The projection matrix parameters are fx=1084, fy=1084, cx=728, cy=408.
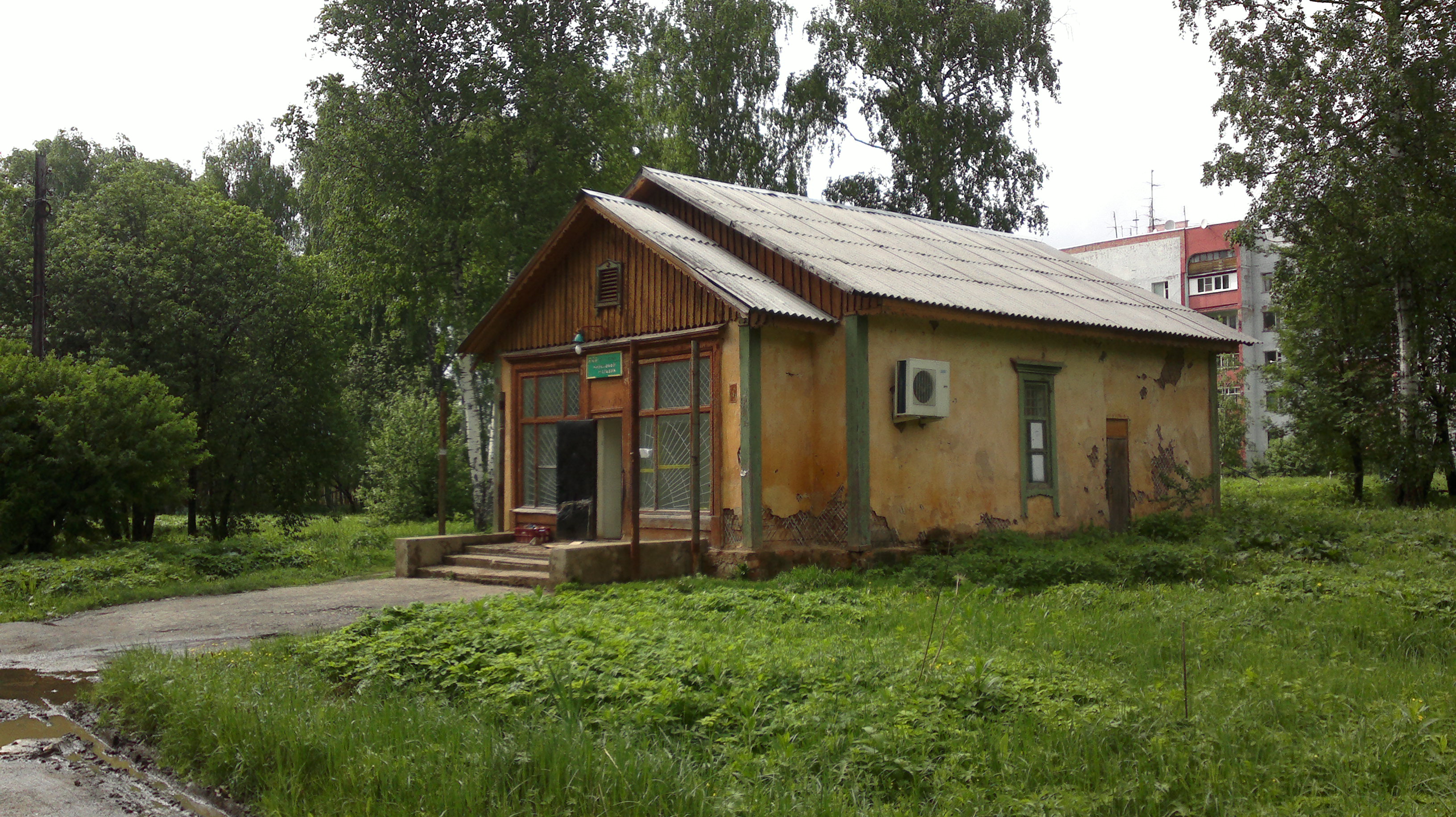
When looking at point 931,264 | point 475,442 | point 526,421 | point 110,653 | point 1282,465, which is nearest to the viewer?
point 110,653

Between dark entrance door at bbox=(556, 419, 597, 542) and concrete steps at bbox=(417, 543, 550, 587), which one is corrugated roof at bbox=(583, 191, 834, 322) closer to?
dark entrance door at bbox=(556, 419, 597, 542)

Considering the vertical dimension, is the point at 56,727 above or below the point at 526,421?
below

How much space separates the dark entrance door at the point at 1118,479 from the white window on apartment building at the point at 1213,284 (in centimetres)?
3865

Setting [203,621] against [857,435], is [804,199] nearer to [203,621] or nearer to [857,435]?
[857,435]

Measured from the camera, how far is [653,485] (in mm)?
13492

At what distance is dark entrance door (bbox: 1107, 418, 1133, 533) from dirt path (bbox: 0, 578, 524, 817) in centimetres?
896

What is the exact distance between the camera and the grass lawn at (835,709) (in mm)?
4445

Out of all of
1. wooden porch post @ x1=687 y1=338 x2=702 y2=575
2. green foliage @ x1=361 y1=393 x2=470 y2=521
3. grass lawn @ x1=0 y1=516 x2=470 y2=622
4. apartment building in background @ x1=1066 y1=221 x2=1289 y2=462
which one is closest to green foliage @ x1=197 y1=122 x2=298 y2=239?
green foliage @ x1=361 y1=393 x2=470 y2=521

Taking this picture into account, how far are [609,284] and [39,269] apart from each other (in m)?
11.5

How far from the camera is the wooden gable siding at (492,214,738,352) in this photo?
13.1 metres

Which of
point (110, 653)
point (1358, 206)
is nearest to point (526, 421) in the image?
point (110, 653)

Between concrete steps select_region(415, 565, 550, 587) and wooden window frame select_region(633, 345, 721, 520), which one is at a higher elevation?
wooden window frame select_region(633, 345, 721, 520)

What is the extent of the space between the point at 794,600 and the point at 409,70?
16.3m

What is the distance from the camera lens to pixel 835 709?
5402 mm
